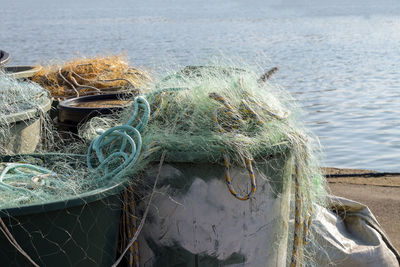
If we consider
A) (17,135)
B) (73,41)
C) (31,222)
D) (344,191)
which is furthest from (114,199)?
(73,41)

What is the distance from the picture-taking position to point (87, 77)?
5848 mm

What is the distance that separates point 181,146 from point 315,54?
51.8 ft

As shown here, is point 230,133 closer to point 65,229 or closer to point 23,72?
point 65,229

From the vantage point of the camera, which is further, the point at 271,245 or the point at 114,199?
the point at 271,245

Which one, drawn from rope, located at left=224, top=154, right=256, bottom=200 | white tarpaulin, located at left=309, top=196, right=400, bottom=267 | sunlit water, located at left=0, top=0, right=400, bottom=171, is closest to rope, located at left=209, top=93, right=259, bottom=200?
rope, located at left=224, top=154, right=256, bottom=200

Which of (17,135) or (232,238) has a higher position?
(17,135)

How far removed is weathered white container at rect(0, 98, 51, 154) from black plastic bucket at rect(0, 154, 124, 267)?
1.26 meters

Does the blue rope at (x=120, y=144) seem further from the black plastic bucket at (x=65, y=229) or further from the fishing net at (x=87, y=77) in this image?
the fishing net at (x=87, y=77)

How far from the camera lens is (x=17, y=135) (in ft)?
11.9

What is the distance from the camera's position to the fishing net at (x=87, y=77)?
5.48 meters

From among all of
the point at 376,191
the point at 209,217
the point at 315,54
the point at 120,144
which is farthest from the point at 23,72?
the point at 315,54

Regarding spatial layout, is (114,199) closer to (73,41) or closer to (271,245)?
(271,245)

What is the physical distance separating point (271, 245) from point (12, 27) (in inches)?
1172

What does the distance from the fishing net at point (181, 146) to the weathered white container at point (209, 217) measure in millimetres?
52
